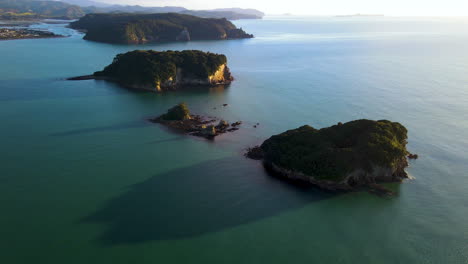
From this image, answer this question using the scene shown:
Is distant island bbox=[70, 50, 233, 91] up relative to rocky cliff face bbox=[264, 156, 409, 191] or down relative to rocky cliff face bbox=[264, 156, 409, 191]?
up

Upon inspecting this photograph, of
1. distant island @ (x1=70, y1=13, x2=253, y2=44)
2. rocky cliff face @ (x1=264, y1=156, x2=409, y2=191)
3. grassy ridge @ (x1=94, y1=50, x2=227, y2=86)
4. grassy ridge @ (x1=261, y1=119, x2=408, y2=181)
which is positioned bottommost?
rocky cliff face @ (x1=264, y1=156, x2=409, y2=191)

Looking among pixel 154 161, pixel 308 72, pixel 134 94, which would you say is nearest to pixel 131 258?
pixel 154 161

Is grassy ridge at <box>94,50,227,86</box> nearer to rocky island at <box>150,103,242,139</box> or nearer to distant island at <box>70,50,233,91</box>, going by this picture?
distant island at <box>70,50,233,91</box>

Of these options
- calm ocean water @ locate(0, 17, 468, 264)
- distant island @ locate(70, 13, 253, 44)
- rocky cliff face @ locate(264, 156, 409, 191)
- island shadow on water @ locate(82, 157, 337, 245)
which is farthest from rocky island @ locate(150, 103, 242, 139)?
distant island @ locate(70, 13, 253, 44)

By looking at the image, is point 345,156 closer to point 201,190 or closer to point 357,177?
point 357,177

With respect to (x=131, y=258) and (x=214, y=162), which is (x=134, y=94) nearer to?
(x=214, y=162)

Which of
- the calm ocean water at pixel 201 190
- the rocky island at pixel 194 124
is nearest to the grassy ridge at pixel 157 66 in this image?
the calm ocean water at pixel 201 190

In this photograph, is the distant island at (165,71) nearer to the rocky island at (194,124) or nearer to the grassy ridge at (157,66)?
the grassy ridge at (157,66)
